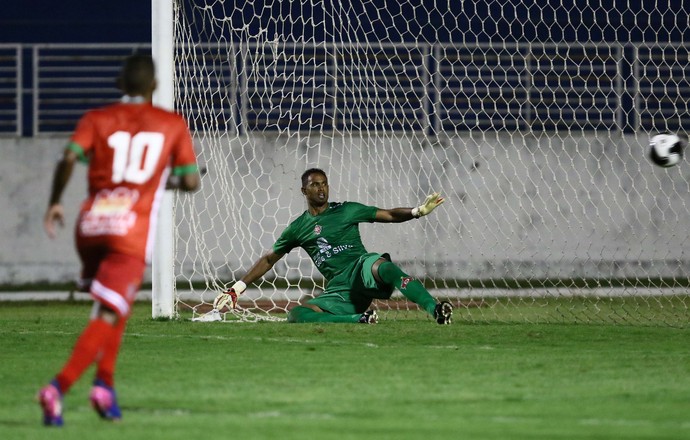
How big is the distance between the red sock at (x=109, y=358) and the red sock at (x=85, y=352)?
0.02m

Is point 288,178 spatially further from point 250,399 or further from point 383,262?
point 250,399

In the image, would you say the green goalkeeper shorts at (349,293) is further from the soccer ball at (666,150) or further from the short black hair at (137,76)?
the short black hair at (137,76)

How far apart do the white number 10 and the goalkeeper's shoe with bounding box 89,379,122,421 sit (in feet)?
2.82

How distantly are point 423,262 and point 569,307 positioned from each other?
382cm

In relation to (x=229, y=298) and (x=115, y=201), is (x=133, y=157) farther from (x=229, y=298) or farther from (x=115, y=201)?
(x=229, y=298)

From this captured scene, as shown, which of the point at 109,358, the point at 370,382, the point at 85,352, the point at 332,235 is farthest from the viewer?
the point at 332,235

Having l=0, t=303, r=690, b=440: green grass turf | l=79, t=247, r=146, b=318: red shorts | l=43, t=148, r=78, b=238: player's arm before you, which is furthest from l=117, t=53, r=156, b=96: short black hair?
l=0, t=303, r=690, b=440: green grass turf

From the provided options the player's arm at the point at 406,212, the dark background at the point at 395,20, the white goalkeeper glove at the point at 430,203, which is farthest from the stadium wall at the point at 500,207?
the white goalkeeper glove at the point at 430,203

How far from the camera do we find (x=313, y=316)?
1044 centimetres

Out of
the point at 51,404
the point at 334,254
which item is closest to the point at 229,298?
the point at 334,254

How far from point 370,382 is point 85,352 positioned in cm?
189

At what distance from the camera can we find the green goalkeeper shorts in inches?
407

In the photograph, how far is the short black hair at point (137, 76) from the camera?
523cm

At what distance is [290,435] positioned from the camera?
463cm
